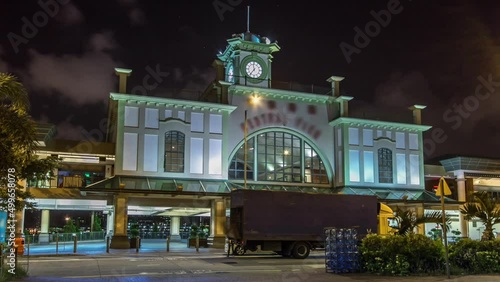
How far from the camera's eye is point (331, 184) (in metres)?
40.8

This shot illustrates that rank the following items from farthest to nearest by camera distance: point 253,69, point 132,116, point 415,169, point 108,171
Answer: point 415,169
point 108,171
point 253,69
point 132,116

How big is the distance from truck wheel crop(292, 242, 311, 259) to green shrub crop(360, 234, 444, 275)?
9.06 meters

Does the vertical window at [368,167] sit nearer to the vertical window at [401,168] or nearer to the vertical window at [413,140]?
the vertical window at [401,168]

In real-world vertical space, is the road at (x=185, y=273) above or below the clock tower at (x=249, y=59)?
below

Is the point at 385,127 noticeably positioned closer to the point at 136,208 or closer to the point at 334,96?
the point at 334,96


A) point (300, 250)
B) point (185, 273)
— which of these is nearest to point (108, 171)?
Answer: point (300, 250)

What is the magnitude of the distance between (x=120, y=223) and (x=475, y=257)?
22.3 m

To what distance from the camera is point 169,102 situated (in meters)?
35.8

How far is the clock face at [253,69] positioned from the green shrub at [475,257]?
1005 inches

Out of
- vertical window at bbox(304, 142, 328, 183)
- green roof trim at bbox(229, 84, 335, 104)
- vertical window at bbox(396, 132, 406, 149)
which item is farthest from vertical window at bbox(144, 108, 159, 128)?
vertical window at bbox(396, 132, 406, 149)

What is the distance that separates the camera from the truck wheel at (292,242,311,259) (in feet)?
82.9

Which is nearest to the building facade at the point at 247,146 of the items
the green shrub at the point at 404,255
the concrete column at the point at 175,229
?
the concrete column at the point at 175,229

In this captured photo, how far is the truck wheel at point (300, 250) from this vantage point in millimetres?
25266

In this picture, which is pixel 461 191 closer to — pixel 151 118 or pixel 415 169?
pixel 415 169
